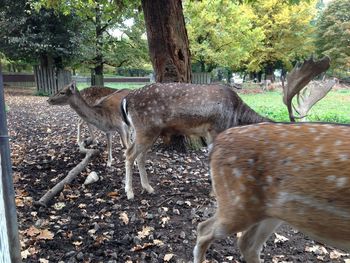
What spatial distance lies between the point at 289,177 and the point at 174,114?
2.64 meters

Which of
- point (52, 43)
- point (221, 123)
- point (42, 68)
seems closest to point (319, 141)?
point (221, 123)

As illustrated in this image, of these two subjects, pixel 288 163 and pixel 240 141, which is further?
pixel 240 141

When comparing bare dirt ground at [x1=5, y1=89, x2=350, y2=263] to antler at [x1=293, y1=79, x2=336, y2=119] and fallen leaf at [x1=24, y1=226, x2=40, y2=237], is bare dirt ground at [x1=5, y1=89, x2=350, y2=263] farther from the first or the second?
antler at [x1=293, y1=79, x2=336, y2=119]

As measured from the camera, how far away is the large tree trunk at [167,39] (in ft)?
19.8

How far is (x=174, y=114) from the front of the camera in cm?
470

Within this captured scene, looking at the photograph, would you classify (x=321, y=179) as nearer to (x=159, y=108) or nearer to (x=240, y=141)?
(x=240, y=141)

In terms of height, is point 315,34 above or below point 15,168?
above

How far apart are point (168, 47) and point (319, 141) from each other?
14.0 feet

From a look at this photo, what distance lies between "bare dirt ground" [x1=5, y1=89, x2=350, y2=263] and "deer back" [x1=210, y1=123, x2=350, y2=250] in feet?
3.28

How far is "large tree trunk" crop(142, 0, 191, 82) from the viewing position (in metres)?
6.05

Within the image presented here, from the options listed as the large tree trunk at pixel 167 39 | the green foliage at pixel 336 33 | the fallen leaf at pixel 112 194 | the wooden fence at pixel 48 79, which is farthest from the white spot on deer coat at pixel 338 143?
the green foliage at pixel 336 33

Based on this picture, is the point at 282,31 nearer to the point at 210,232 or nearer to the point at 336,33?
the point at 336,33

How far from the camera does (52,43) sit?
18.5 m

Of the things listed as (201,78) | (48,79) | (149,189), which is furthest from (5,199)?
(201,78)
